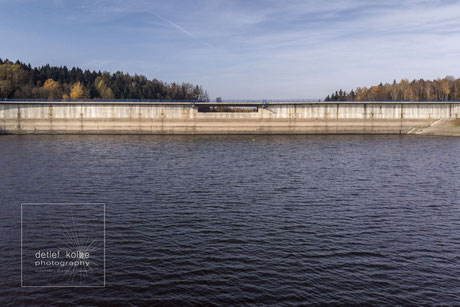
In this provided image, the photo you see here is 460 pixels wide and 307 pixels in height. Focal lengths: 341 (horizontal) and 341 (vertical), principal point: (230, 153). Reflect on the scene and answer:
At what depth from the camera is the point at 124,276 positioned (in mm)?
15617

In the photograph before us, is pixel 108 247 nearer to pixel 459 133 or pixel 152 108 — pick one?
pixel 152 108

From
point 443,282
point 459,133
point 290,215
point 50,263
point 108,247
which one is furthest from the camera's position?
point 459,133

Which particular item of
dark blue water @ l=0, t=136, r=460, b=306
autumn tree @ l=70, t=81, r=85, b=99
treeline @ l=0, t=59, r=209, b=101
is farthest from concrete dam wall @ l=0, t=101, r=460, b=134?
autumn tree @ l=70, t=81, r=85, b=99

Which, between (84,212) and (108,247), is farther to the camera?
(84,212)

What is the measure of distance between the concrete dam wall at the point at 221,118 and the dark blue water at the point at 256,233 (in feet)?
197

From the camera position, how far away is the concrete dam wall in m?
100

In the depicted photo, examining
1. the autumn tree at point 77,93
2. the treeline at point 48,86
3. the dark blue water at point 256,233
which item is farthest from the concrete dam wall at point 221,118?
the autumn tree at point 77,93

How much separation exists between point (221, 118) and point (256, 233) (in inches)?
3300

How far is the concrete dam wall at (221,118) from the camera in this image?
10044cm

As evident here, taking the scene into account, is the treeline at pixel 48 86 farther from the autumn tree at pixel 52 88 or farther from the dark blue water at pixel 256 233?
the dark blue water at pixel 256 233

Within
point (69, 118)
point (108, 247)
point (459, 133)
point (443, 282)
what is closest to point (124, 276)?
point (108, 247)

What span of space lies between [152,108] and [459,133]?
87.4 metres

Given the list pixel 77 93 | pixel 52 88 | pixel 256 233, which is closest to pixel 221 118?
pixel 256 233

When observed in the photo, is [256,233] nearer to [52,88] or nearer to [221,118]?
[221,118]
